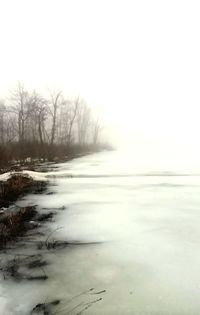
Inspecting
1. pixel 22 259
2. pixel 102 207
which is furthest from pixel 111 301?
pixel 102 207

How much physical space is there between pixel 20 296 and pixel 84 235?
282 cm

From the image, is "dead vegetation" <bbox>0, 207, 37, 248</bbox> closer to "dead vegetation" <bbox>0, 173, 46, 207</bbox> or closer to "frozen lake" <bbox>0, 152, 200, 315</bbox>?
"frozen lake" <bbox>0, 152, 200, 315</bbox>

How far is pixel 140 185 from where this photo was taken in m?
14.7

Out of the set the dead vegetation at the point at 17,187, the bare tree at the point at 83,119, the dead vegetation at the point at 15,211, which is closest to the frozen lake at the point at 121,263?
the dead vegetation at the point at 15,211

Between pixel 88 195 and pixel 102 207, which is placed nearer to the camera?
pixel 102 207

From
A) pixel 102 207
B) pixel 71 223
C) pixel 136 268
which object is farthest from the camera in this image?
pixel 102 207

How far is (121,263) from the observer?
5.62 m

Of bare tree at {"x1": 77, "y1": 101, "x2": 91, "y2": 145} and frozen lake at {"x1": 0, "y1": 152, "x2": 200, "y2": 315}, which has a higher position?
bare tree at {"x1": 77, "y1": 101, "x2": 91, "y2": 145}

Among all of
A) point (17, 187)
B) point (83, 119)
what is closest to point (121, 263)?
point (17, 187)

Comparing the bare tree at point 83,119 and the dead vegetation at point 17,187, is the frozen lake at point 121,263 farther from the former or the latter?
the bare tree at point 83,119

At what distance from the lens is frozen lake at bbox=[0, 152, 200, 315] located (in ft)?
14.2

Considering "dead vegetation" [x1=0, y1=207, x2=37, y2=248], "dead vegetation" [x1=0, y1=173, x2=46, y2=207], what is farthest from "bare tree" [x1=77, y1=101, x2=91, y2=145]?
"dead vegetation" [x1=0, y1=207, x2=37, y2=248]

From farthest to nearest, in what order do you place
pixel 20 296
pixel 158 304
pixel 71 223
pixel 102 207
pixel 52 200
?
pixel 52 200 < pixel 102 207 < pixel 71 223 < pixel 20 296 < pixel 158 304

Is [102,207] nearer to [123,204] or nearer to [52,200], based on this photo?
[123,204]
